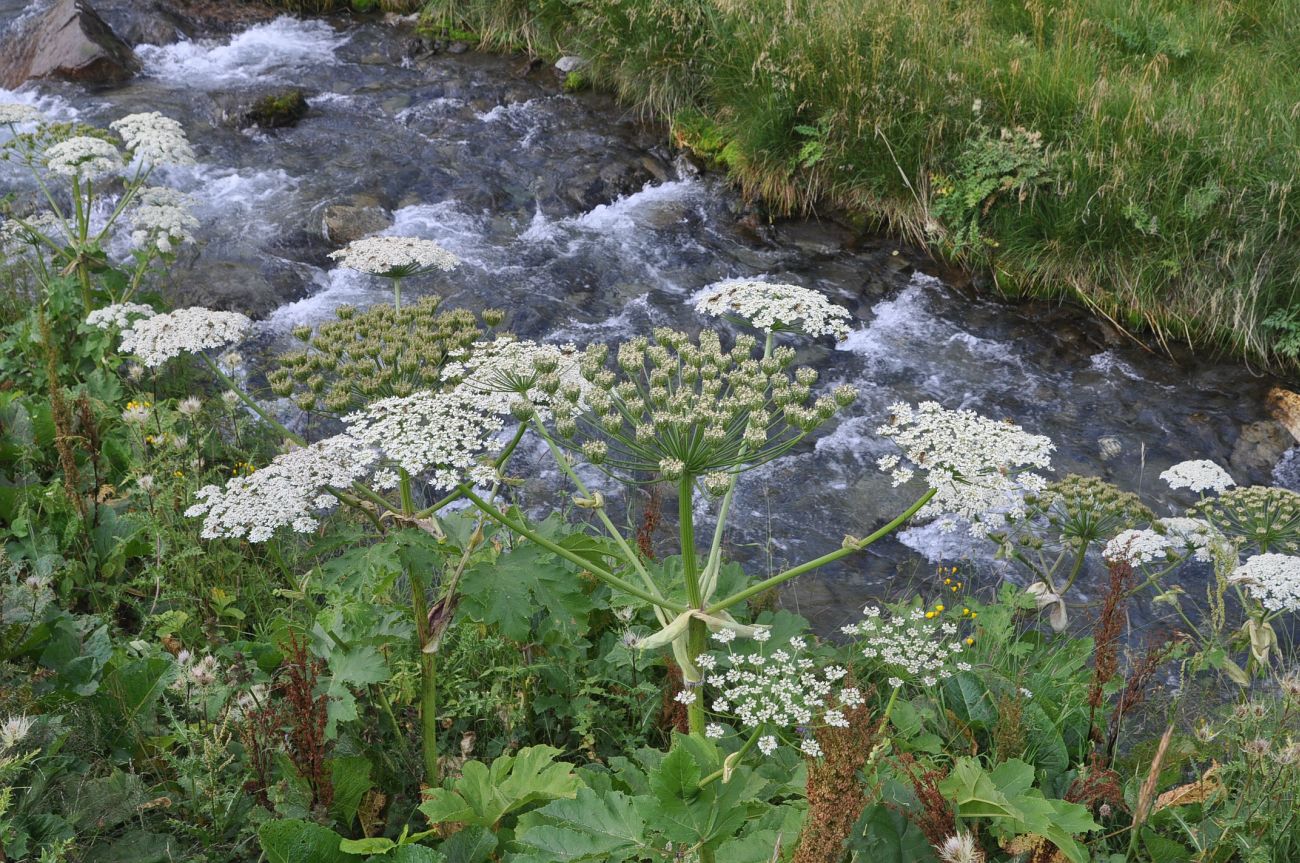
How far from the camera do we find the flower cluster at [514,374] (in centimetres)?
292

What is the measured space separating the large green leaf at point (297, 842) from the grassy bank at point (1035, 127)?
7729 mm

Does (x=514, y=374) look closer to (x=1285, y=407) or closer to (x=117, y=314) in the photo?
(x=117, y=314)

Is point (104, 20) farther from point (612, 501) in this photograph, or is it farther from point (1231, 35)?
point (1231, 35)

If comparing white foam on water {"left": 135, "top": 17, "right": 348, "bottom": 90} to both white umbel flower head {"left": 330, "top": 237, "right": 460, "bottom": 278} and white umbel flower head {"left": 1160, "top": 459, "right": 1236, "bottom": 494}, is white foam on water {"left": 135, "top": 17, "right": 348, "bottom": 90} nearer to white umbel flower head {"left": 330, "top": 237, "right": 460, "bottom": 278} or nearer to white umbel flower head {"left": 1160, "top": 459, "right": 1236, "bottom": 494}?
white umbel flower head {"left": 330, "top": 237, "right": 460, "bottom": 278}

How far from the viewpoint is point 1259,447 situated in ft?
23.9

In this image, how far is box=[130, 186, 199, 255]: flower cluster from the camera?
5.83m

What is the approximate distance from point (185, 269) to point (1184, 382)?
8.25 meters

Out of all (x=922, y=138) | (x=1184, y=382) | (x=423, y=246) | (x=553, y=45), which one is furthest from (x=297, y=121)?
(x=1184, y=382)

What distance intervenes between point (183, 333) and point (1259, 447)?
7107 millimetres

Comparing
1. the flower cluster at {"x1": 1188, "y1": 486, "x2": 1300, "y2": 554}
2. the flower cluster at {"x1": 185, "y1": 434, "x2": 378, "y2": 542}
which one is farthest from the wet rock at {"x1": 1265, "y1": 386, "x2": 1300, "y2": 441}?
the flower cluster at {"x1": 185, "y1": 434, "x2": 378, "y2": 542}

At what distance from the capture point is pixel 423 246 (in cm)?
402

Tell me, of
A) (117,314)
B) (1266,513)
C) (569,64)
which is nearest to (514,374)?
(117,314)

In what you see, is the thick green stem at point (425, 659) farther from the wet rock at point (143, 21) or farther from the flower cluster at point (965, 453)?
the wet rock at point (143, 21)

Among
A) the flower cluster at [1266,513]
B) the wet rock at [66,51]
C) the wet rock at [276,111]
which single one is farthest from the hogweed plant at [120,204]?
the wet rock at [66,51]
